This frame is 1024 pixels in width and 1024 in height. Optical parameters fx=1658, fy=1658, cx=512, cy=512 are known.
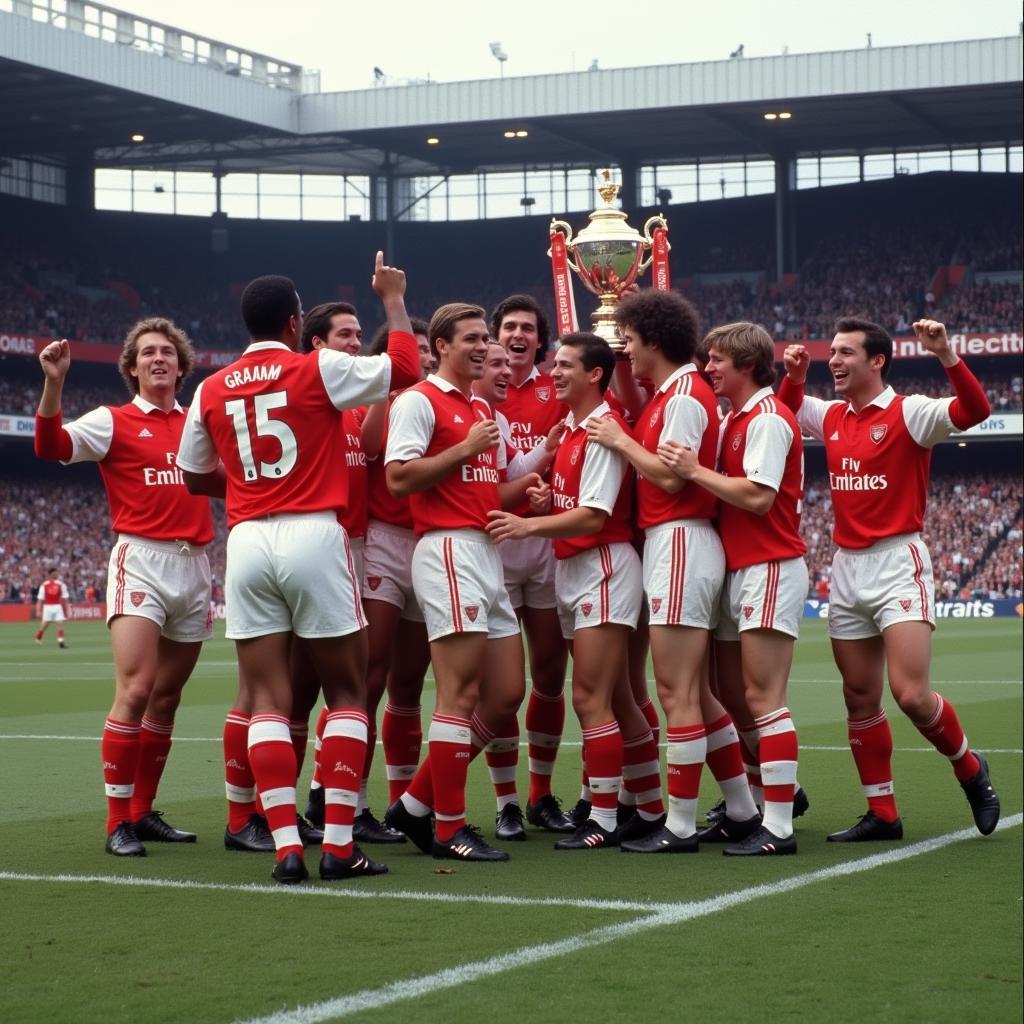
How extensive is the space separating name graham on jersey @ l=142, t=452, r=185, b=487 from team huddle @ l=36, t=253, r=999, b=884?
0.02 metres

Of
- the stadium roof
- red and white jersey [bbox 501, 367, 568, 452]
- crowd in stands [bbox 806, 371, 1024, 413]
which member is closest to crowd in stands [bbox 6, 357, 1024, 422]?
crowd in stands [bbox 806, 371, 1024, 413]

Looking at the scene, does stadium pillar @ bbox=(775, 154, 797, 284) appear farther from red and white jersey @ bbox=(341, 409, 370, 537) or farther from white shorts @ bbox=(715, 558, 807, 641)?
white shorts @ bbox=(715, 558, 807, 641)

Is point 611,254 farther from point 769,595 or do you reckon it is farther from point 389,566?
point 769,595

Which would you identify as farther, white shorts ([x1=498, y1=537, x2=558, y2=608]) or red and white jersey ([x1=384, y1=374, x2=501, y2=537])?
white shorts ([x1=498, y1=537, x2=558, y2=608])

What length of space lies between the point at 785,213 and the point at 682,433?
156 ft

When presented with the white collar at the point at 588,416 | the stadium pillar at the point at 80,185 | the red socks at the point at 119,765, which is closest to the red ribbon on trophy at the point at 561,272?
the white collar at the point at 588,416

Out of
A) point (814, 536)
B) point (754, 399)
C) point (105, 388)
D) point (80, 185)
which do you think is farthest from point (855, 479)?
point (80, 185)

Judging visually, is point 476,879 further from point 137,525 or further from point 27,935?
point 137,525

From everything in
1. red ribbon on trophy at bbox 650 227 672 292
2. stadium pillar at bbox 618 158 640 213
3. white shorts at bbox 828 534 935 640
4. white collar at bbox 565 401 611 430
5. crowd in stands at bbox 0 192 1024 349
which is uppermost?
stadium pillar at bbox 618 158 640 213

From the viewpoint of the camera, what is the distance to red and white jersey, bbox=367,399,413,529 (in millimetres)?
7477

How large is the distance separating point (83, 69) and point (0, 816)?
121ft

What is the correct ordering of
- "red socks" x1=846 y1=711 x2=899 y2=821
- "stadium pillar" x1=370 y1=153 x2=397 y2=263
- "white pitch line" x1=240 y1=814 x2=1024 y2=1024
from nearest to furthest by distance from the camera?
"white pitch line" x1=240 y1=814 x2=1024 y2=1024, "red socks" x1=846 y1=711 x2=899 y2=821, "stadium pillar" x1=370 y1=153 x2=397 y2=263

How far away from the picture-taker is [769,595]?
6.86m

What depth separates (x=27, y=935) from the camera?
5.22 metres
